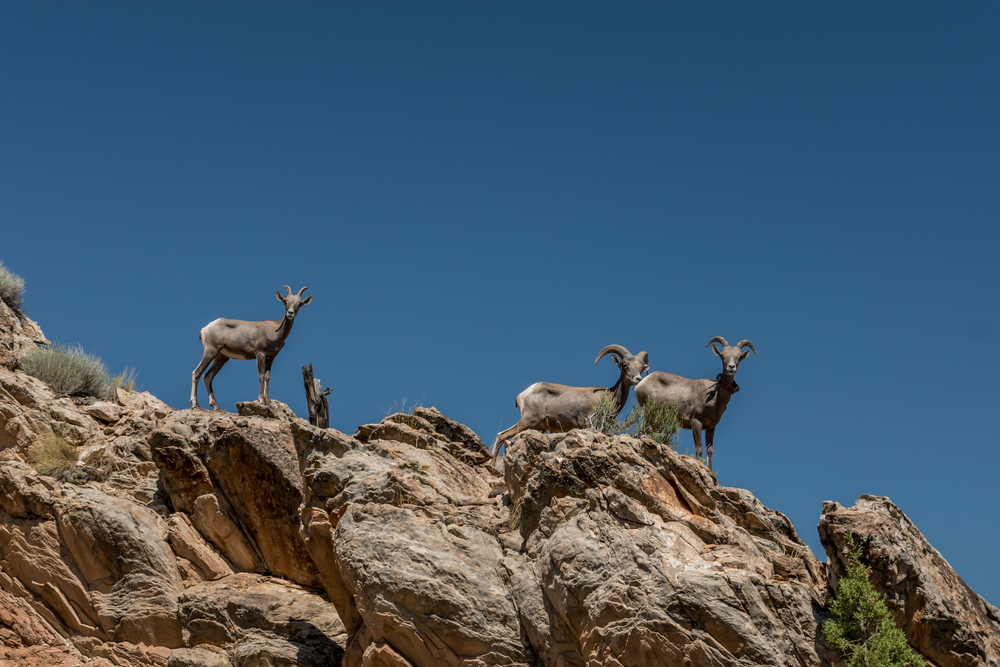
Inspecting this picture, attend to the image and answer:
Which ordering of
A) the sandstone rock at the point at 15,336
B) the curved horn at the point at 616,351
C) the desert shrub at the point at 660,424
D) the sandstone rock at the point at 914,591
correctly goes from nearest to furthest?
the sandstone rock at the point at 914,591 < the desert shrub at the point at 660,424 < the curved horn at the point at 616,351 < the sandstone rock at the point at 15,336

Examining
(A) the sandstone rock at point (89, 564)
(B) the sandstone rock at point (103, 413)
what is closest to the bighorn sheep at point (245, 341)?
(B) the sandstone rock at point (103, 413)

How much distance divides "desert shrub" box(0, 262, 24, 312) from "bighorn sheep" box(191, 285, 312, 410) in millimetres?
6056

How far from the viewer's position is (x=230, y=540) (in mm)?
14461

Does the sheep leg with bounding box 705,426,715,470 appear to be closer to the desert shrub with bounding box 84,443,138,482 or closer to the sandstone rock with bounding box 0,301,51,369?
the desert shrub with bounding box 84,443,138,482

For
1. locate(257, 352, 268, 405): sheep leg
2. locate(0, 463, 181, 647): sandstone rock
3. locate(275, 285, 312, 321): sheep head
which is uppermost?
locate(275, 285, 312, 321): sheep head

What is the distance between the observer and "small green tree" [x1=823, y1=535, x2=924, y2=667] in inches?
382

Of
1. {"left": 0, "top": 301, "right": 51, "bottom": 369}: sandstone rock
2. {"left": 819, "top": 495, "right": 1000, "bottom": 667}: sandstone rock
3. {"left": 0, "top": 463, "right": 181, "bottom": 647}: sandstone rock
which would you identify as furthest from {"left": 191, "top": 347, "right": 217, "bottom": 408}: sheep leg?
{"left": 819, "top": 495, "right": 1000, "bottom": 667}: sandstone rock

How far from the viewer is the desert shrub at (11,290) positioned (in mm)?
22359

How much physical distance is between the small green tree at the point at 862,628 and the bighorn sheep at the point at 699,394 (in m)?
7.15

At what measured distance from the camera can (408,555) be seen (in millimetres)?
11625

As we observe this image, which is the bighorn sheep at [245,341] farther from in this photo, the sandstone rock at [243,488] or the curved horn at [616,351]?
the curved horn at [616,351]

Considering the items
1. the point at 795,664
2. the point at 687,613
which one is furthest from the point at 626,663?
the point at 795,664

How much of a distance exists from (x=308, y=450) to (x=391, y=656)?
398 cm

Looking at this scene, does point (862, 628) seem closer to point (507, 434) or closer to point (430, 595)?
point (430, 595)
